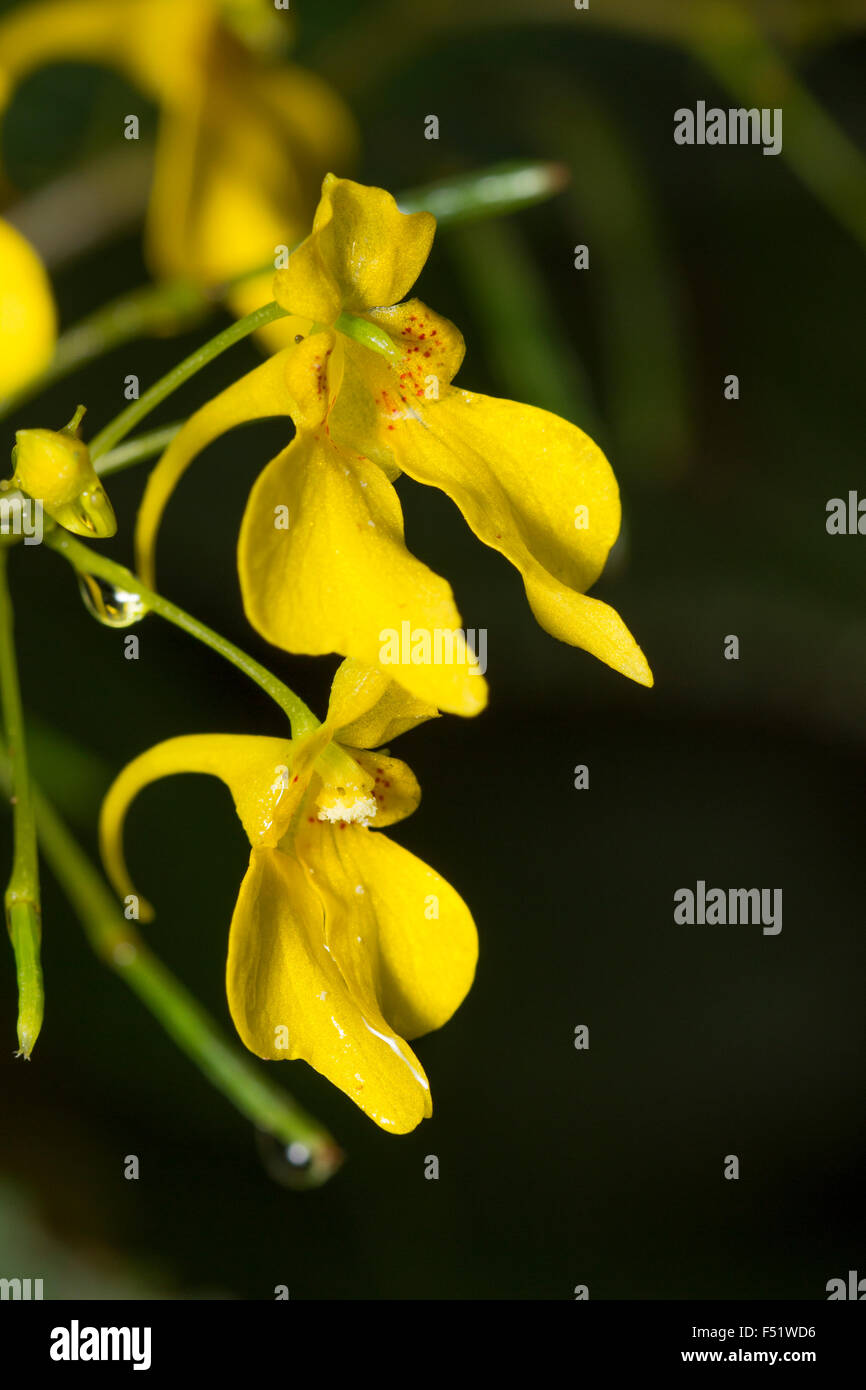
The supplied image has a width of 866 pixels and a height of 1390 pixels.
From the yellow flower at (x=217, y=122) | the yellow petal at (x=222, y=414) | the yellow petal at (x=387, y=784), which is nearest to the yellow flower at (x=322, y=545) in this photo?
the yellow petal at (x=222, y=414)

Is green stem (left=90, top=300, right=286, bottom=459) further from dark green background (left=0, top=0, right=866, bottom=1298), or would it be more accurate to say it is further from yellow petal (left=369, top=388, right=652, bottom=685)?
dark green background (left=0, top=0, right=866, bottom=1298)

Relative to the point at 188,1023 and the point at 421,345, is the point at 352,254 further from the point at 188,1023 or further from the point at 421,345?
the point at 188,1023

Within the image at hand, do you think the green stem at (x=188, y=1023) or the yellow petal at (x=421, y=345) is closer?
the yellow petal at (x=421, y=345)

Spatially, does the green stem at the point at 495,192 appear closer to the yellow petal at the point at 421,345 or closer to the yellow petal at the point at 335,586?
the yellow petal at the point at 421,345

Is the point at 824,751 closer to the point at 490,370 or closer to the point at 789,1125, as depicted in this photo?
the point at 789,1125

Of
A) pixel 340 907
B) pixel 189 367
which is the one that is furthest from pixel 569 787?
pixel 189 367
